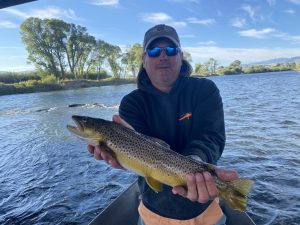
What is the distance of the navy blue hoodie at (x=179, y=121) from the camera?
3.32 meters

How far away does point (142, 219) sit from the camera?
12.0 ft

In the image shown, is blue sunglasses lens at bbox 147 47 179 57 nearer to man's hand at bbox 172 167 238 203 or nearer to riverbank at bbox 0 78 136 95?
man's hand at bbox 172 167 238 203

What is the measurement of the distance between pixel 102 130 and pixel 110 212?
8.42 feet

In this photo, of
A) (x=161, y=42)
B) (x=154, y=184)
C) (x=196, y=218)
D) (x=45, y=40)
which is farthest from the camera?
(x=45, y=40)

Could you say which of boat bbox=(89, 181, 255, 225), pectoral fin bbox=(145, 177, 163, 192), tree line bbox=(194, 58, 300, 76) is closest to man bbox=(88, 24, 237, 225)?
pectoral fin bbox=(145, 177, 163, 192)

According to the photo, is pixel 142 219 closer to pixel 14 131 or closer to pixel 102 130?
pixel 102 130

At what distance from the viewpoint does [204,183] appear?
9.16 ft

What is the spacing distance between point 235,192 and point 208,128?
824 mm

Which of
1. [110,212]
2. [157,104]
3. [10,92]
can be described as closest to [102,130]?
[157,104]

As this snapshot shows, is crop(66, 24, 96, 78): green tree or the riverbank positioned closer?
the riverbank

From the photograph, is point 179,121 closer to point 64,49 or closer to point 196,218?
point 196,218

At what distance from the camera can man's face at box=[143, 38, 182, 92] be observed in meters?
3.65

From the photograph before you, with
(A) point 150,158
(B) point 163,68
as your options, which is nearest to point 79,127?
(A) point 150,158

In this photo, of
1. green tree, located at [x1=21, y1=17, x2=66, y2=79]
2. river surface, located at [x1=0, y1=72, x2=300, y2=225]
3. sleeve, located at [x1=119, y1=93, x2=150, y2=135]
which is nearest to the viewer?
sleeve, located at [x1=119, y1=93, x2=150, y2=135]
